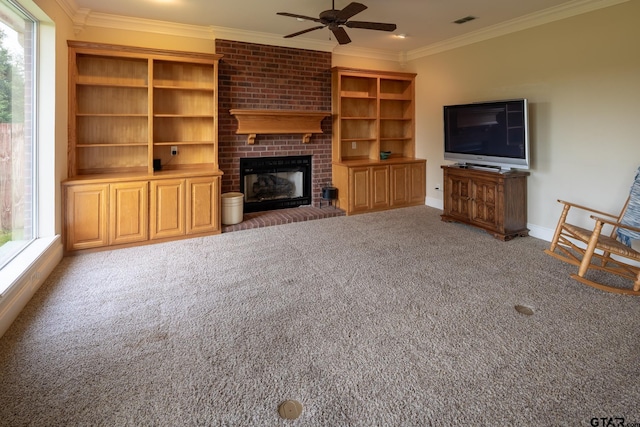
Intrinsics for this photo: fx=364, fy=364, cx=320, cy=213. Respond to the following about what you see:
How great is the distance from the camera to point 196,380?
1961mm

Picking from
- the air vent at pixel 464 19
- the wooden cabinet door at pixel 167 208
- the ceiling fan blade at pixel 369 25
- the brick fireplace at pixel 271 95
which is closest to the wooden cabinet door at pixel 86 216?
the wooden cabinet door at pixel 167 208

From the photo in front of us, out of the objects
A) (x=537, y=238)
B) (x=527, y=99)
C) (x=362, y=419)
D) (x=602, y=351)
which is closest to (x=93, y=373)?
(x=362, y=419)

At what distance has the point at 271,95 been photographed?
18.3 feet

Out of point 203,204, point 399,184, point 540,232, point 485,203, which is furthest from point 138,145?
point 540,232

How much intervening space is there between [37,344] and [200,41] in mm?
4218

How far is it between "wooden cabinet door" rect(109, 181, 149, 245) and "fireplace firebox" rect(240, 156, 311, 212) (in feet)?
5.22

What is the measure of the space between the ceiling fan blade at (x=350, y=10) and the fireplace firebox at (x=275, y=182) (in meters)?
2.68

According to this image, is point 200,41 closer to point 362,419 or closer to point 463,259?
point 463,259

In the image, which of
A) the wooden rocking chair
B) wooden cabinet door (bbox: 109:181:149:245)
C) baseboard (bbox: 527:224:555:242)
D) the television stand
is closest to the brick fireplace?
wooden cabinet door (bbox: 109:181:149:245)

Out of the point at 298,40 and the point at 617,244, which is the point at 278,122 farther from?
the point at 617,244

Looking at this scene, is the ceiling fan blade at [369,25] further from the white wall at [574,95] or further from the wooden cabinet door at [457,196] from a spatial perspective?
the wooden cabinet door at [457,196]

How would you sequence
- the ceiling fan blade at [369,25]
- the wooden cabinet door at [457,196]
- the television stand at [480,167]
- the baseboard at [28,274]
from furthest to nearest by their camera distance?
the wooden cabinet door at [457,196]
the television stand at [480,167]
the ceiling fan blade at [369,25]
the baseboard at [28,274]

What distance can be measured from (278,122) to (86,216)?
2826 mm

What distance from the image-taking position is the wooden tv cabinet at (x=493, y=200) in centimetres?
450
